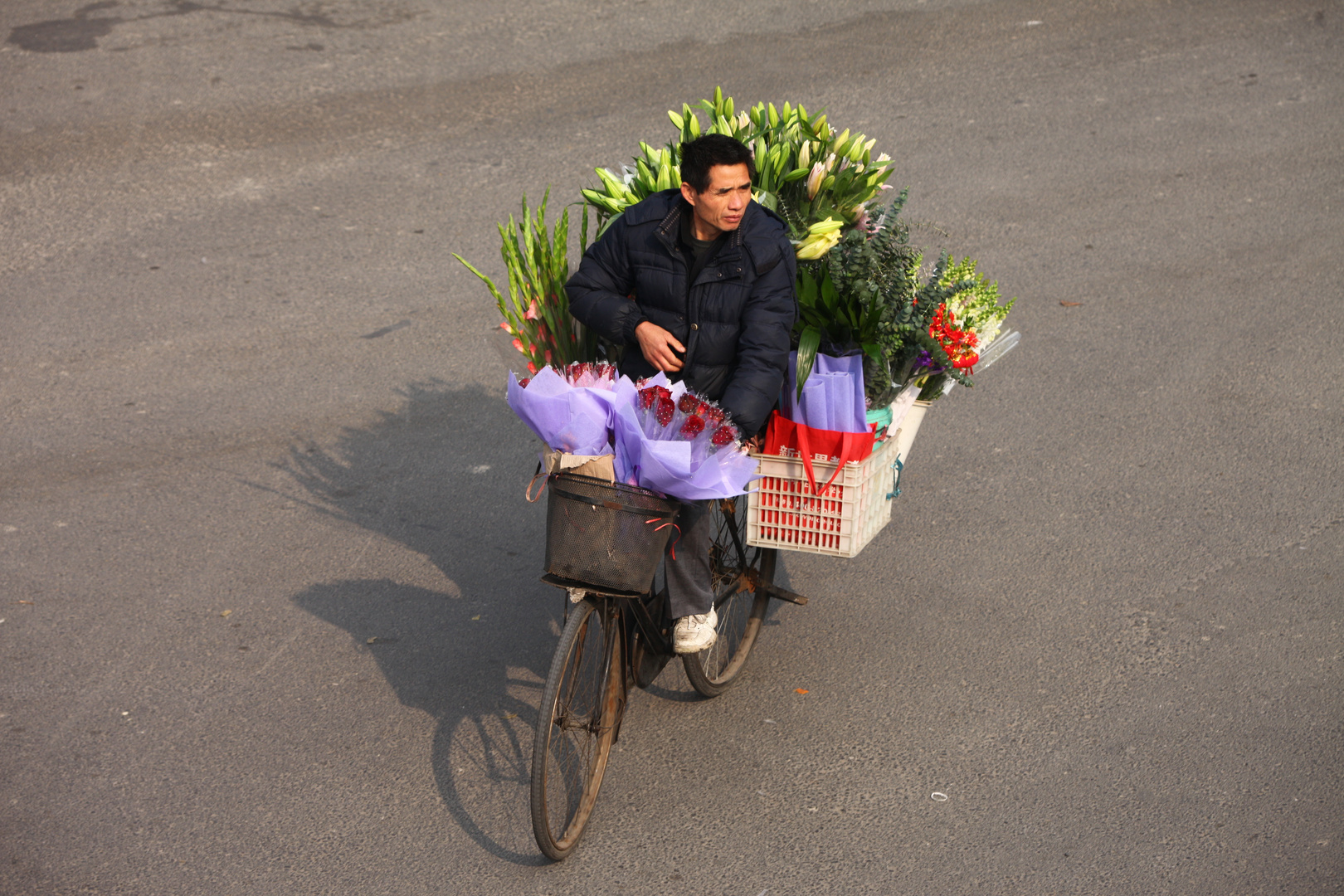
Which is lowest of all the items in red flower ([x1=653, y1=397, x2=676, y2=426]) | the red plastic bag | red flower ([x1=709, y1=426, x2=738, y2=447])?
the red plastic bag

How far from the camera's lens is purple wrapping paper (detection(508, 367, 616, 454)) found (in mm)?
3729

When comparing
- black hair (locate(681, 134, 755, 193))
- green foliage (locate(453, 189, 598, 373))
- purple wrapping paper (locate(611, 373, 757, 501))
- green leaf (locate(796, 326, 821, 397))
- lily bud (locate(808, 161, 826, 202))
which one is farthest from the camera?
lily bud (locate(808, 161, 826, 202))

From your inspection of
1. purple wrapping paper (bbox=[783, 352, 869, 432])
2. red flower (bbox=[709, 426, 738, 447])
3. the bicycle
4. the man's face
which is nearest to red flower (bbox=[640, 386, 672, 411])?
red flower (bbox=[709, 426, 738, 447])

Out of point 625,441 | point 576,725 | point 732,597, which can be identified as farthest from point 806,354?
point 576,725

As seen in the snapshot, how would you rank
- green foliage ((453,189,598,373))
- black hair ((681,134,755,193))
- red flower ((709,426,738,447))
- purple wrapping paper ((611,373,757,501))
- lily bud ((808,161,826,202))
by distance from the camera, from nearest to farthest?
1. purple wrapping paper ((611,373,757,501))
2. red flower ((709,426,738,447))
3. black hair ((681,134,755,193))
4. green foliage ((453,189,598,373))
5. lily bud ((808,161,826,202))

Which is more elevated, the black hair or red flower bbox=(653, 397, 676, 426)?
the black hair

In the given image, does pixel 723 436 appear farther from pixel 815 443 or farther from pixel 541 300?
pixel 541 300

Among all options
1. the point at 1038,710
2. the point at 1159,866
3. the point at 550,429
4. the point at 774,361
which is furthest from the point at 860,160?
the point at 1159,866

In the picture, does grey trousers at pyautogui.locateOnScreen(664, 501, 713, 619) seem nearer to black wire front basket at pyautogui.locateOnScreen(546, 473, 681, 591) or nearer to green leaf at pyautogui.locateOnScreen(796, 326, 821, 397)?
black wire front basket at pyautogui.locateOnScreen(546, 473, 681, 591)

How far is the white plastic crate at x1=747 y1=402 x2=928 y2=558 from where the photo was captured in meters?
4.27

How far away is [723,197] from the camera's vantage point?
4117mm

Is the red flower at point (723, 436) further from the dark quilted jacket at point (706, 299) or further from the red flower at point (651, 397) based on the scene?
the dark quilted jacket at point (706, 299)

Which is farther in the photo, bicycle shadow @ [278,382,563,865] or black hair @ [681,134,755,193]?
bicycle shadow @ [278,382,563,865]

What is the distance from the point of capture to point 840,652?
5195mm
